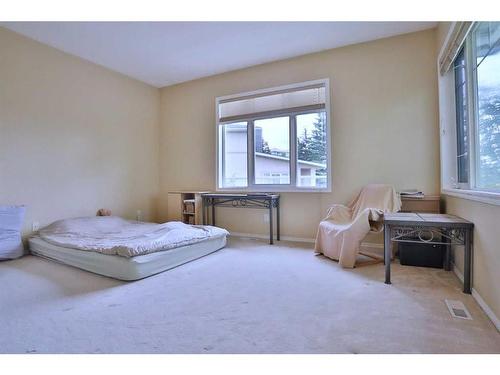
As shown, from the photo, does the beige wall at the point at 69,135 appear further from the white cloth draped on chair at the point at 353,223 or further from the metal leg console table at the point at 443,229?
the metal leg console table at the point at 443,229

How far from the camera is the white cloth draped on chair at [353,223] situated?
98.4 inches

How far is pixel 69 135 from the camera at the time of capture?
3.55 m

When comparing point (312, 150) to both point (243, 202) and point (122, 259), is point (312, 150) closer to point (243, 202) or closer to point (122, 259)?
point (243, 202)

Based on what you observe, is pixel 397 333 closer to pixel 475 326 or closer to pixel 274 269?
pixel 475 326

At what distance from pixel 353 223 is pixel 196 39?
9.21 feet

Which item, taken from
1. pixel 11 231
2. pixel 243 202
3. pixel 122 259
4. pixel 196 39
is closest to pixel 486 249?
pixel 122 259

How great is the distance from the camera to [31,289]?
204 cm

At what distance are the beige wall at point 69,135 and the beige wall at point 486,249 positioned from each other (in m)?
4.34

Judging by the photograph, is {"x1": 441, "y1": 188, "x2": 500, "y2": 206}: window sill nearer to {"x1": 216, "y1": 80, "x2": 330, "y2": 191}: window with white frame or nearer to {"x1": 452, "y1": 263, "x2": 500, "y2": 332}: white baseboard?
{"x1": 452, "y1": 263, "x2": 500, "y2": 332}: white baseboard

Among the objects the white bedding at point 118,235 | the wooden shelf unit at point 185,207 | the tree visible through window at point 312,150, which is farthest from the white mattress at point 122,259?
the tree visible through window at point 312,150

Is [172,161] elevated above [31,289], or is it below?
above
